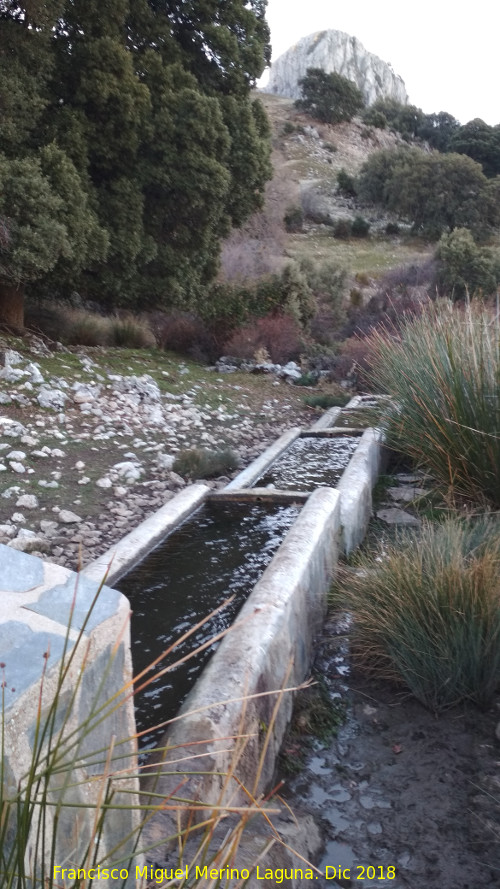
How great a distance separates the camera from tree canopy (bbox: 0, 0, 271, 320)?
28.0 ft

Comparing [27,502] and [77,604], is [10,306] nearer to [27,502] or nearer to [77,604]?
[27,502]

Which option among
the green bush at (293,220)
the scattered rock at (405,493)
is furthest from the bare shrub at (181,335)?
the green bush at (293,220)

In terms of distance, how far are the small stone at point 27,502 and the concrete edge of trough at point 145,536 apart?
35.8 inches

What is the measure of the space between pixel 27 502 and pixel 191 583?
5.52ft

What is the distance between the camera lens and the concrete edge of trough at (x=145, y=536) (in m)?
3.47

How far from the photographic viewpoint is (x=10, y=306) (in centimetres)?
985

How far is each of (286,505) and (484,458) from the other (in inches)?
55.8

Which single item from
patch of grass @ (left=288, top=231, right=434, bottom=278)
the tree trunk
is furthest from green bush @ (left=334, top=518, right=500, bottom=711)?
patch of grass @ (left=288, top=231, right=434, bottom=278)

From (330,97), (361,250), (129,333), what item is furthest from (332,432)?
(330,97)

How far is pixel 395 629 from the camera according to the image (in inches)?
113

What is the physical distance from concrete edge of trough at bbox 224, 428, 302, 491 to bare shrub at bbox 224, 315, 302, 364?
5.71 metres

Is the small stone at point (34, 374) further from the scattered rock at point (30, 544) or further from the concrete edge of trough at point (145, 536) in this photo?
the scattered rock at point (30, 544)

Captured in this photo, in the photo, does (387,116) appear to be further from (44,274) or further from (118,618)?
(118,618)

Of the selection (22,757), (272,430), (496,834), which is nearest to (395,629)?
(496,834)
